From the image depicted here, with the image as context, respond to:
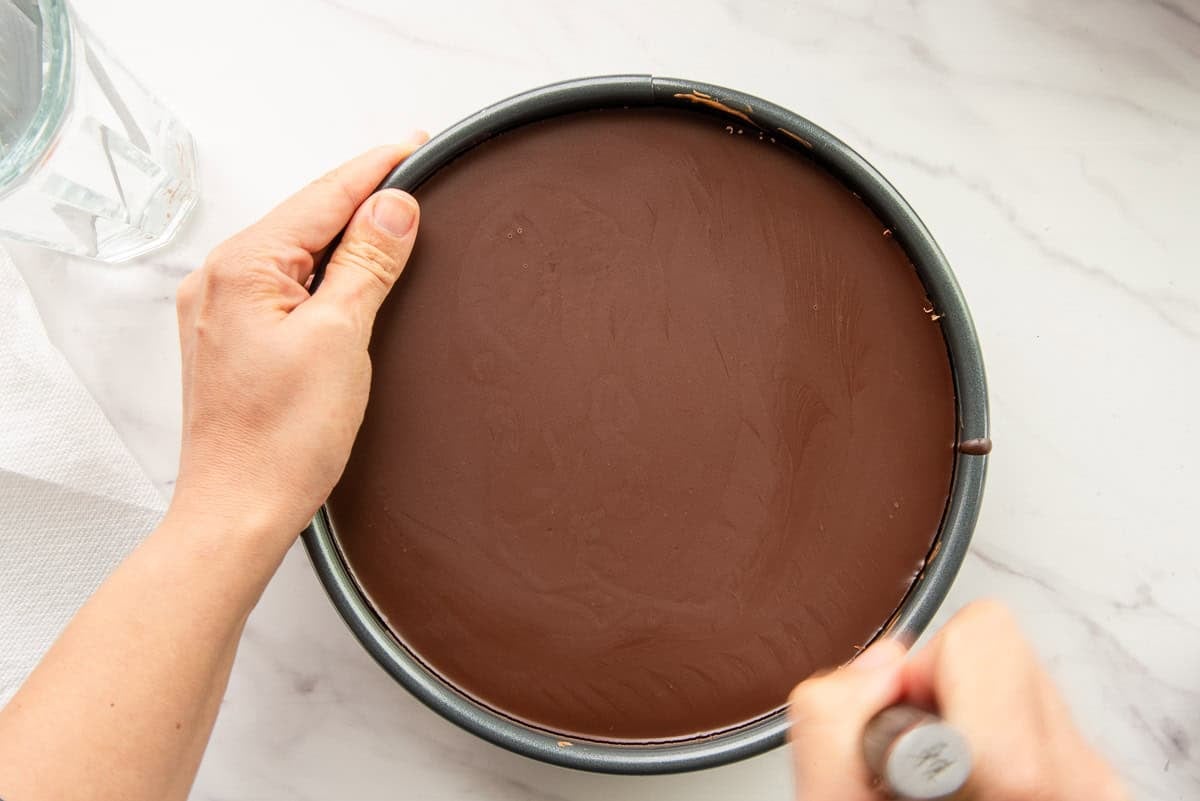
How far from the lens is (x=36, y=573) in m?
0.89

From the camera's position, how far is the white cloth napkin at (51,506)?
2.91 ft

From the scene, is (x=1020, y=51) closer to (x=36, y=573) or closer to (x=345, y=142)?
(x=345, y=142)

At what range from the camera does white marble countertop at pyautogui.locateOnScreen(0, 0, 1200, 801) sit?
92 cm

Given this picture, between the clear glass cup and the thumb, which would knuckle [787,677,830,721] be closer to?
the thumb

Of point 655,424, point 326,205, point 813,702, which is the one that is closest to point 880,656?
point 813,702

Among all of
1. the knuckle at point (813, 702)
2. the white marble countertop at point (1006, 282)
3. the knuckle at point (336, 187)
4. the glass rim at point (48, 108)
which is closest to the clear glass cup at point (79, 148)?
the glass rim at point (48, 108)

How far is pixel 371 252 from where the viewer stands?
0.77 m

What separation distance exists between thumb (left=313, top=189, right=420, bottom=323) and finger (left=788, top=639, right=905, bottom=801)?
0.46 metres

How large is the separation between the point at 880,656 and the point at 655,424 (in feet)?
0.84

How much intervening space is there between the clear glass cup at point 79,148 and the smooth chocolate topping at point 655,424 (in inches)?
12.2

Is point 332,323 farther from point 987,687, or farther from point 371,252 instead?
point 987,687

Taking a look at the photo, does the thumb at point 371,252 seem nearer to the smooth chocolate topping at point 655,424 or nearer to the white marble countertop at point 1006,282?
the smooth chocolate topping at point 655,424

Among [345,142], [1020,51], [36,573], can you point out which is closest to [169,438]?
[36,573]

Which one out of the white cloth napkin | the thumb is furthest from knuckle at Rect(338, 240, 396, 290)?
the white cloth napkin
